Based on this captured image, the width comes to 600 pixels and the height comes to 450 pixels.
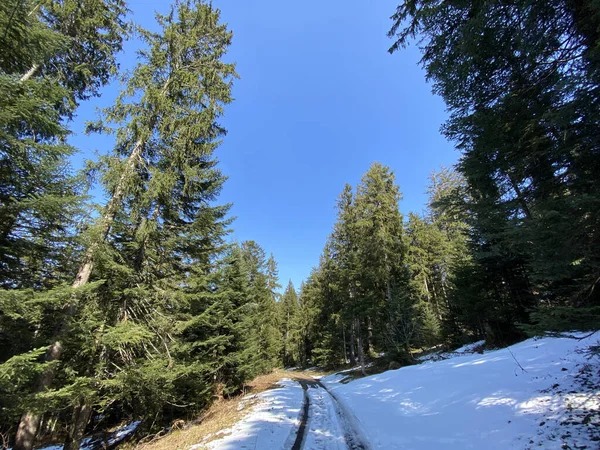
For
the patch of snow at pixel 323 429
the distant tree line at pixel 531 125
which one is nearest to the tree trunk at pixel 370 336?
the patch of snow at pixel 323 429

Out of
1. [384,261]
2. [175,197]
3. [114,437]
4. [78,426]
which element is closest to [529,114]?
[175,197]

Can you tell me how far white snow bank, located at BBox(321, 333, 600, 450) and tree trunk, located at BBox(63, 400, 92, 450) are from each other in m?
8.49

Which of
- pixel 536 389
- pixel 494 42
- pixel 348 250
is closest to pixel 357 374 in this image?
pixel 348 250

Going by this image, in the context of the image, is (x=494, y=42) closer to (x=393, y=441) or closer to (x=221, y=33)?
(x=393, y=441)

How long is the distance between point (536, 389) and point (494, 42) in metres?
8.11

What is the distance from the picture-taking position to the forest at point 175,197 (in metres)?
4.80

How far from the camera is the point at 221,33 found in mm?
11992

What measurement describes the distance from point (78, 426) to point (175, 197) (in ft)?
27.3

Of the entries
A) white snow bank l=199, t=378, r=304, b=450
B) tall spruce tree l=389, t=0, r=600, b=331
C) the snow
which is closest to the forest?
tall spruce tree l=389, t=0, r=600, b=331

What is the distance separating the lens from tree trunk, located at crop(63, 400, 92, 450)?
7.75 metres

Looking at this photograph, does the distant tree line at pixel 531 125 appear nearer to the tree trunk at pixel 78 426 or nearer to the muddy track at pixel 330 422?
the muddy track at pixel 330 422

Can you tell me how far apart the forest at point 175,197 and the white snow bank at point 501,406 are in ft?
5.75

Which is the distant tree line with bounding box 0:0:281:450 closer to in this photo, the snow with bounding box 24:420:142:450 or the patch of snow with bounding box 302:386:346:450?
the snow with bounding box 24:420:142:450

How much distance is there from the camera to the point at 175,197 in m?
11.5
